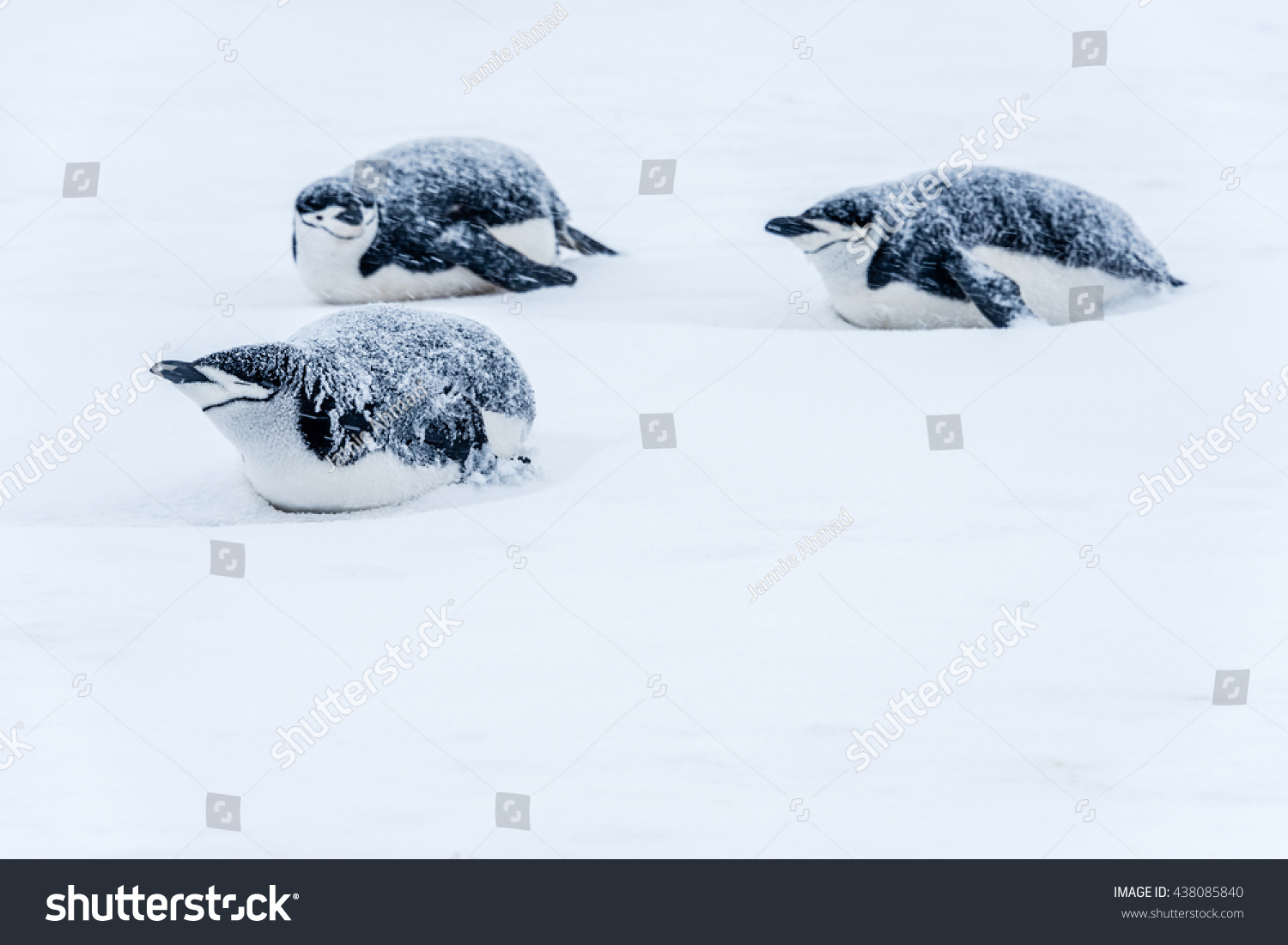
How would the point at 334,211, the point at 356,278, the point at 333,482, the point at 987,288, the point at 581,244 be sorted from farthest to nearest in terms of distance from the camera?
the point at 581,244 → the point at 356,278 → the point at 334,211 → the point at 987,288 → the point at 333,482

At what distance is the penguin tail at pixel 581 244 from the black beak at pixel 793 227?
121cm

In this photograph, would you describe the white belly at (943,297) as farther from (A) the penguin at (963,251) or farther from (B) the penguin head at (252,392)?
(B) the penguin head at (252,392)

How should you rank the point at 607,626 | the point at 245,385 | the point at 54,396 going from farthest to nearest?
the point at 54,396, the point at 245,385, the point at 607,626

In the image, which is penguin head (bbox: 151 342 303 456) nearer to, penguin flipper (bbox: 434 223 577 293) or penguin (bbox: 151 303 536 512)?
penguin (bbox: 151 303 536 512)

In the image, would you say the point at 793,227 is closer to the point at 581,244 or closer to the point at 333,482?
the point at 581,244

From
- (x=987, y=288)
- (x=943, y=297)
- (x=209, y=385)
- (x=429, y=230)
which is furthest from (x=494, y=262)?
(x=209, y=385)

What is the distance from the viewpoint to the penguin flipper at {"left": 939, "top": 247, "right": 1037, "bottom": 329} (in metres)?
4.04

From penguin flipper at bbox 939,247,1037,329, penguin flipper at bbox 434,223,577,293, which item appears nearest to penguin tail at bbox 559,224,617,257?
penguin flipper at bbox 434,223,577,293

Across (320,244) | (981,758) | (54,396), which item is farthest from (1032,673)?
(320,244)

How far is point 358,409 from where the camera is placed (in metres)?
2.93

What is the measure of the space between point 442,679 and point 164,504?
1.09 m

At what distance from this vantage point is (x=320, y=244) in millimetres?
4586

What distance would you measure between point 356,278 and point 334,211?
Result: 0.26m

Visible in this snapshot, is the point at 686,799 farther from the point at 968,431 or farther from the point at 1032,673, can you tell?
the point at 968,431
